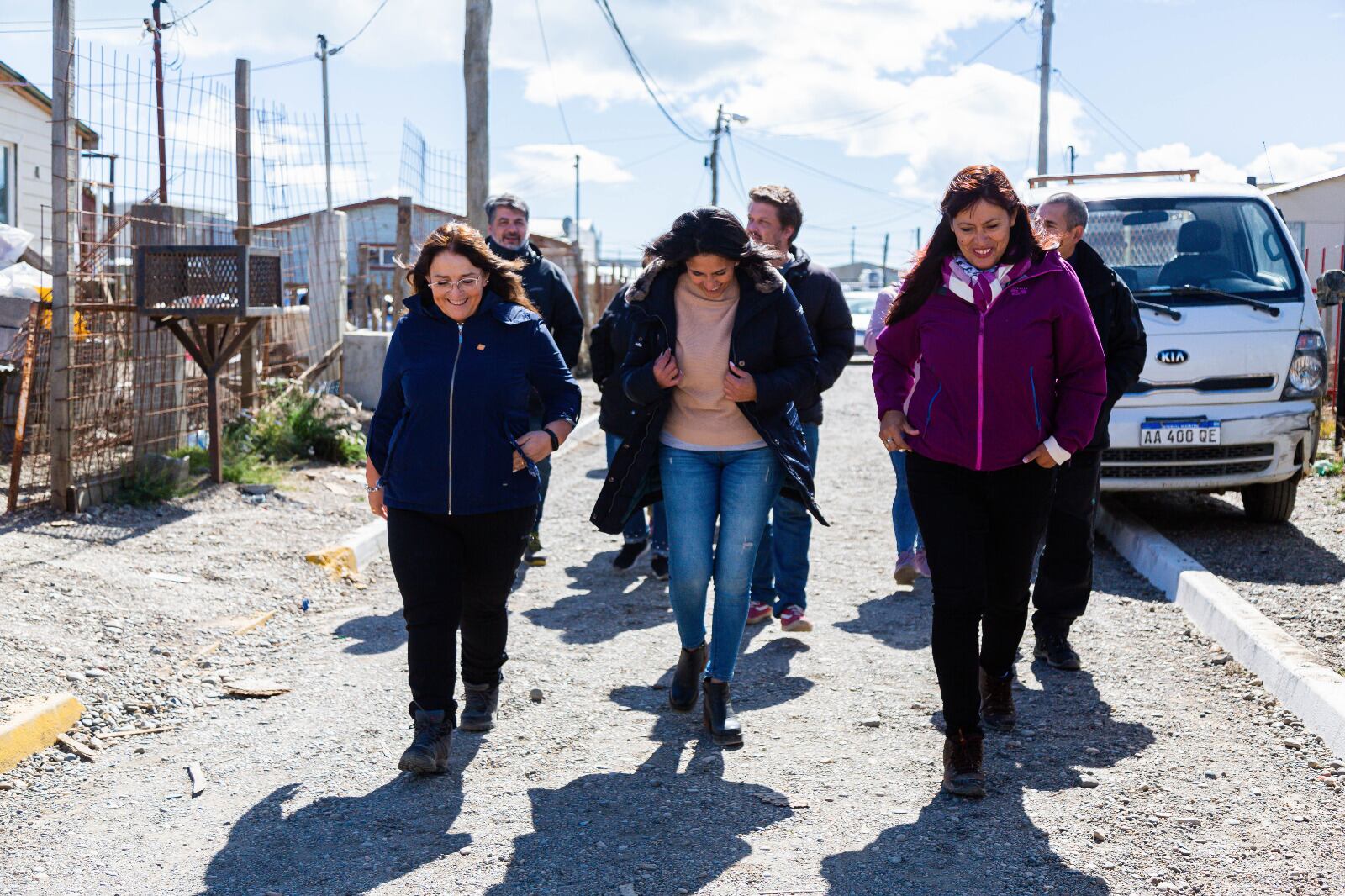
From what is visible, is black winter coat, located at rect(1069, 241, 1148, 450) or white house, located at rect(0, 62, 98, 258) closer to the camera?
black winter coat, located at rect(1069, 241, 1148, 450)

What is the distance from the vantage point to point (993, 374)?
4.12 m

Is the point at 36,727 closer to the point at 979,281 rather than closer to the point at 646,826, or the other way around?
the point at 646,826

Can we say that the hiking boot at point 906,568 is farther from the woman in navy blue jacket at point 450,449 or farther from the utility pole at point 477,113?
the utility pole at point 477,113

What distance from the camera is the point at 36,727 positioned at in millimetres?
4828

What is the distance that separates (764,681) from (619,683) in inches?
23.6

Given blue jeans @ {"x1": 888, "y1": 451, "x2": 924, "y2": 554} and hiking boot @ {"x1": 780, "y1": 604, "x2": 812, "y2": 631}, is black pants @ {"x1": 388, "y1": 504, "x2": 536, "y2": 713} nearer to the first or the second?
hiking boot @ {"x1": 780, "y1": 604, "x2": 812, "y2": 631}

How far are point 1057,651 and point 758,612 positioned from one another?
140 centimetres

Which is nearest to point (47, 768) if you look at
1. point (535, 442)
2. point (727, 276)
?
point (535, 442)

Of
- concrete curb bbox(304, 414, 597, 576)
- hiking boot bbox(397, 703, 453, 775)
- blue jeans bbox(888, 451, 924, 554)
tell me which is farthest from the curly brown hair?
concrete curb bbox(304, 414, 597, 576)

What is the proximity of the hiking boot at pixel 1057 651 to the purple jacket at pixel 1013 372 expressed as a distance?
71.6 inches

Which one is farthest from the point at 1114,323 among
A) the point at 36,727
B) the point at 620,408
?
the point at 36,727

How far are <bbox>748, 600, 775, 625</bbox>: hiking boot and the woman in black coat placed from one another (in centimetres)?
155

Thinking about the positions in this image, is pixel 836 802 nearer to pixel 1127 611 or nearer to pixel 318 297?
pixel 1127 611

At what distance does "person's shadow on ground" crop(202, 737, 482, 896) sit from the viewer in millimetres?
3680
